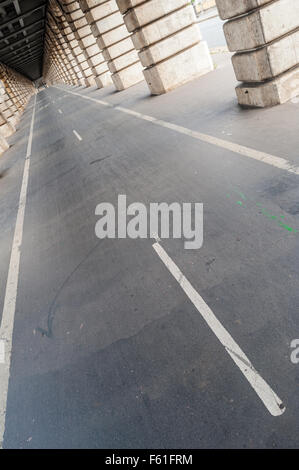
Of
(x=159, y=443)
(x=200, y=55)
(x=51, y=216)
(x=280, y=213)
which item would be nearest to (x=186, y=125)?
(x=51, y=216)

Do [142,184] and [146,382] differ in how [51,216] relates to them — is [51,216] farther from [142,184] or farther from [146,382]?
[146,382]

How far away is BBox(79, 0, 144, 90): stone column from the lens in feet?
60.1

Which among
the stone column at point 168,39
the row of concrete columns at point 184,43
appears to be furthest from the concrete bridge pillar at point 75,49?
the stone column at point 168,39

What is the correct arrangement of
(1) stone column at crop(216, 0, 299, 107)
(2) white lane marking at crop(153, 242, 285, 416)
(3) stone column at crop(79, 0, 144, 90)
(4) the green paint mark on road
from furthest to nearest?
(3) stone column at crop(79, 0, 144, 90), (1) stone column at crop(216, 0, 299, 107), (4) the green paint mark on road, (2) white lane marking at crop(153, 242, 285, 416)

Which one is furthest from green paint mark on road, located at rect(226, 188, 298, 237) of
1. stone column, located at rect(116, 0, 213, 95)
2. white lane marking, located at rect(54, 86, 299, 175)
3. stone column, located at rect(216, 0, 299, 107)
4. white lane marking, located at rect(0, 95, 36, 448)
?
stone column, located at rect(116, 0, 213, 95)

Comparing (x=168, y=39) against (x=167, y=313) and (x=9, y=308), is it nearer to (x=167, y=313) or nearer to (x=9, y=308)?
(x=9, y=308)

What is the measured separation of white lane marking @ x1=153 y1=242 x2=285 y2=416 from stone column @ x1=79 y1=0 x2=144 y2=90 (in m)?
18.8

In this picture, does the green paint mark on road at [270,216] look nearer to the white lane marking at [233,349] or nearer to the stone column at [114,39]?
the white lane marking at [233,349]

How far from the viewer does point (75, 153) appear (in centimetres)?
1172

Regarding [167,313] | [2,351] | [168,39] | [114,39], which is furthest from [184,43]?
[2,351]

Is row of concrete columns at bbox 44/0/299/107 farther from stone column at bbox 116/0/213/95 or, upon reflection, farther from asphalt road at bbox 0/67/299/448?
asphalt road at bbox 0/67/299/448

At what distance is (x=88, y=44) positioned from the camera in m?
26.7

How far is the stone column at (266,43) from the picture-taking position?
20.8ft

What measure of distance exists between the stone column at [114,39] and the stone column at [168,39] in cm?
666
